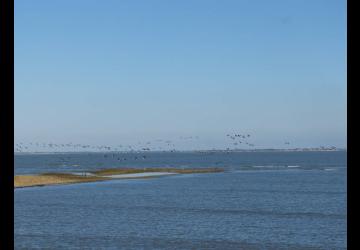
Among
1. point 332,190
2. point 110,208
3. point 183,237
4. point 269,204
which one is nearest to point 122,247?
point 183,237

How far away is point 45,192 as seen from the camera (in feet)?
233

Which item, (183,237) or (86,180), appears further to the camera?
(86,180)
